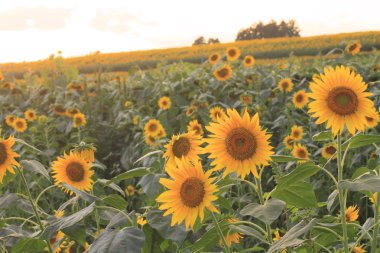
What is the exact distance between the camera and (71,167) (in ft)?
7.70

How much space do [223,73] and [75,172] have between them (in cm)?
379

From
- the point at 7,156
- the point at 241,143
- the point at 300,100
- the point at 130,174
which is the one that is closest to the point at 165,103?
the point at 300,100

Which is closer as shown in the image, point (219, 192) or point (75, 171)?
point (219, 192)

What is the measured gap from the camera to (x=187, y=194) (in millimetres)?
1607

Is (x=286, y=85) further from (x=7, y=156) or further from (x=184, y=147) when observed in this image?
(x=7, y=156)

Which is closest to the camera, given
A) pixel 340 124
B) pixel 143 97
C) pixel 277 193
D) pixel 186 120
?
pixel 277 193

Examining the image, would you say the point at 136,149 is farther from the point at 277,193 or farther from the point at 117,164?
the point at 277,193

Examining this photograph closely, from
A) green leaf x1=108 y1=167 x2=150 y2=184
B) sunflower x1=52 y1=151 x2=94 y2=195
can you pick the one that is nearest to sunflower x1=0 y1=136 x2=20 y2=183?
sunflower x1=52 y1=151 x2=94 y2=195

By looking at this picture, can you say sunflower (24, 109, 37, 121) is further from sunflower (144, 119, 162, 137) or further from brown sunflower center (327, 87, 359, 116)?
brown sunflower center (327, 87, 359, 116)

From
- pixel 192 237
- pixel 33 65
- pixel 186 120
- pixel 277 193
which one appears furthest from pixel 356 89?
pixel 33 65

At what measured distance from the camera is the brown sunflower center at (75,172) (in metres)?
2.34

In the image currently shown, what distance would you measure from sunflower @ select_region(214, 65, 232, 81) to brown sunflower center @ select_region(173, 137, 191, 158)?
399 cm

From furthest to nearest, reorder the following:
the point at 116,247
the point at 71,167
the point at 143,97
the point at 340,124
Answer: the point at 143,97 < the point at 71,167 < the point at 340,124 < the point at 116,247

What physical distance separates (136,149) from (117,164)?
1.02 feet
